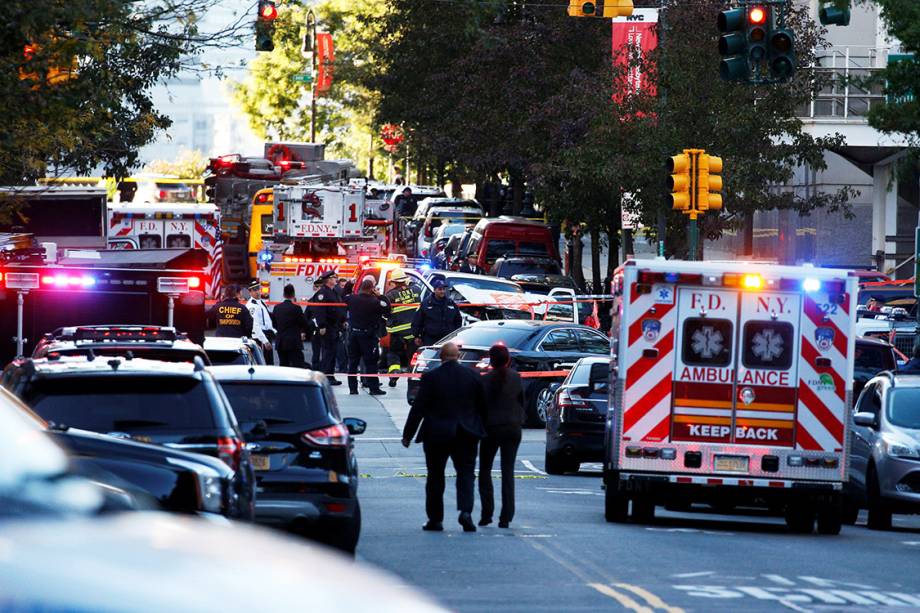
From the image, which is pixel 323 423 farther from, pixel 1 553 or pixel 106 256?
pixel 106 256

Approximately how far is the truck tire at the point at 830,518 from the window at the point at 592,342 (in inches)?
391

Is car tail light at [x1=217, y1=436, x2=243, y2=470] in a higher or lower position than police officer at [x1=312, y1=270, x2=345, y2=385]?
higher

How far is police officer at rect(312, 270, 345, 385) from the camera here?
3097 cm

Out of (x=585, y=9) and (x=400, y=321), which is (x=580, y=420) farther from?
(x=400, y=321)

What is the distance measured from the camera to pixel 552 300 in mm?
35000

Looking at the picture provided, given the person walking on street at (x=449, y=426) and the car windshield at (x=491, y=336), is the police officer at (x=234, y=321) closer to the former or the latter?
the car windshield at (x=491, y=336)

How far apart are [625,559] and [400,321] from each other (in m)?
19.0

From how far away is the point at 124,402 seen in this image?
38.7ft

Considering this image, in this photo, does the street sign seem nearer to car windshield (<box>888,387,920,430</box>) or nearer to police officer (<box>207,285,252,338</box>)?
police officer (<box>207,285,252,338</box>)

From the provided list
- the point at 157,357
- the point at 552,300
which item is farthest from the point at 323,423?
the point at 552,300

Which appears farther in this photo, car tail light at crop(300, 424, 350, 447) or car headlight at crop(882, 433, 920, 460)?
car headlight at crop(882, 433, 920, 460)

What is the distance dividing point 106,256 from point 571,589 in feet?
51.8

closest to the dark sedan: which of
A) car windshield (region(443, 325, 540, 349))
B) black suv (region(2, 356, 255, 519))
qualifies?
car windshield (region(443, 325, 540, 349))

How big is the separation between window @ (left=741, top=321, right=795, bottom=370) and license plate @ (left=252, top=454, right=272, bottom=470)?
17.6 feet
